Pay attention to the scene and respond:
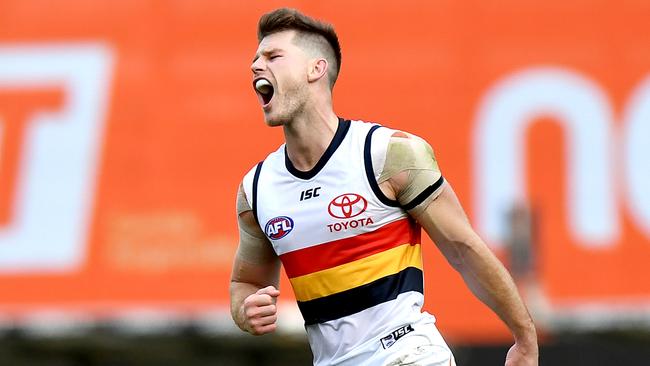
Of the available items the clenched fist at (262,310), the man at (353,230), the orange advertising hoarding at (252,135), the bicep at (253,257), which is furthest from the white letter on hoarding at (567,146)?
the clenched fist at (262,310)

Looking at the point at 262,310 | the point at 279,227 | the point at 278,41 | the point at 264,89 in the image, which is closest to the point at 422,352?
the point at 262,310

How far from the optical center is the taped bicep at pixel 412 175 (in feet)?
15.0

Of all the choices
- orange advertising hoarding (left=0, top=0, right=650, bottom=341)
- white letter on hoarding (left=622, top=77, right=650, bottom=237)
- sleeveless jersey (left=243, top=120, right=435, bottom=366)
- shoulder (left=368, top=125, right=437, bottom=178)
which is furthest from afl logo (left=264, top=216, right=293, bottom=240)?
white letter on hoarding (left=622, top=77, right=650, bottom=237)

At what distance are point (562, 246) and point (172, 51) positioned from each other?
5509 millimetres

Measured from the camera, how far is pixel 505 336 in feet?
42.3

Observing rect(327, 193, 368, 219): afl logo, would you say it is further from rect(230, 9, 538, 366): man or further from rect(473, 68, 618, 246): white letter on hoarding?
rect(473, 68, 618, 246): white letter on hoarding

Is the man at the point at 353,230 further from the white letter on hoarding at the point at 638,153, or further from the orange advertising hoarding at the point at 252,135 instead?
the white letter on hoarding at the point at 638,153

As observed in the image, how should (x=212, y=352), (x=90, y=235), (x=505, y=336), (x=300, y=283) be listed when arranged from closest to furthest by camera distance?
(x=300, y=283) → (x=505, y=336) → (x=90, y=235) → (x=212, y=352)

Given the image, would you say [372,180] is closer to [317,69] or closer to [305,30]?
[317,69]

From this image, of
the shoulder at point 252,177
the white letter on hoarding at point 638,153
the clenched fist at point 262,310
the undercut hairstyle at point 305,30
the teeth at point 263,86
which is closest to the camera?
the clenched fist at point 262,310

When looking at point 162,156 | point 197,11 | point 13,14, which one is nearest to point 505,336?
point 162,156

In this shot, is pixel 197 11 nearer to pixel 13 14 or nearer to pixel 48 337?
pixel 13 14

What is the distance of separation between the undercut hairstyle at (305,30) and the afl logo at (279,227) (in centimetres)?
65

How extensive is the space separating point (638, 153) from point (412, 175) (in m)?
9.51
